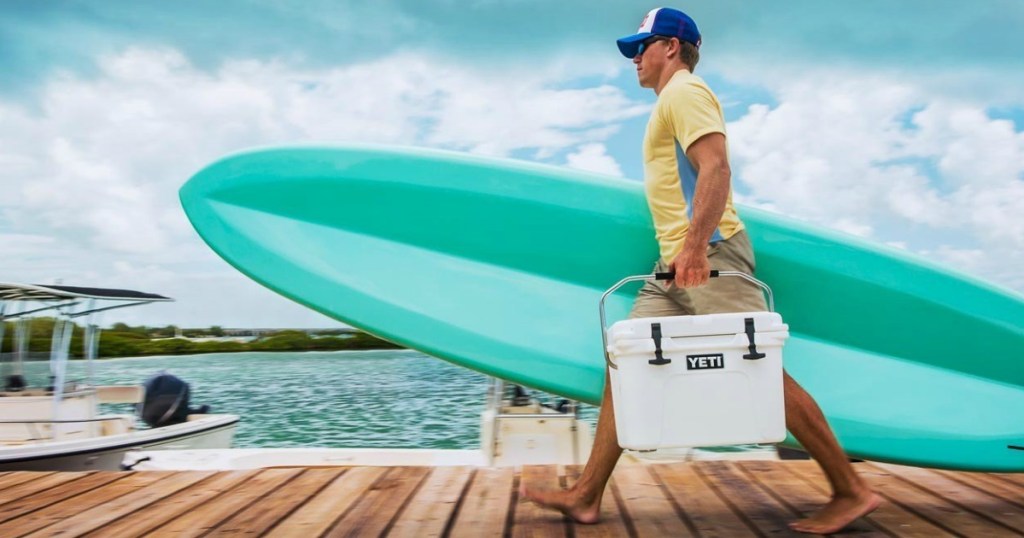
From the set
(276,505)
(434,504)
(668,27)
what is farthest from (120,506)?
(668,27)

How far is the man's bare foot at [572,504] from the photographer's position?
2.29m

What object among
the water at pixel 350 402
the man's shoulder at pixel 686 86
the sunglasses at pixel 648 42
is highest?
the sunglasses at pixel 648 42

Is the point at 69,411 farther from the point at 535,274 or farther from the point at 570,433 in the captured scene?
the point at 535,274

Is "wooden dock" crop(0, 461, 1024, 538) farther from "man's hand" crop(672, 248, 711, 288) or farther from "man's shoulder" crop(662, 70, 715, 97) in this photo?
"man's shoulder" crop(662, 70, 715, 97)

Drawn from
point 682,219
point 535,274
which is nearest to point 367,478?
point 535,274

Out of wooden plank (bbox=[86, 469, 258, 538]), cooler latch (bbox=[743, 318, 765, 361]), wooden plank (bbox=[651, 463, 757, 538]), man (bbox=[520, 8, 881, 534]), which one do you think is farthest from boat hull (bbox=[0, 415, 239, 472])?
cooler latch (bbox=[743, 318, 765, 361])

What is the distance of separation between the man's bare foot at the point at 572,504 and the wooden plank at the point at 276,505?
0.68 m

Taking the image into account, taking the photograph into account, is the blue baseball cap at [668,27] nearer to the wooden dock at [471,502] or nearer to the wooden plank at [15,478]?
the wooden dock at [471,502]

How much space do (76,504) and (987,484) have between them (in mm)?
2722

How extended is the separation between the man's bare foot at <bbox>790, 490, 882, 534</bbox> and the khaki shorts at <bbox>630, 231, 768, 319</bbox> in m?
0.50

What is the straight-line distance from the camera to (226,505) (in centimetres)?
259

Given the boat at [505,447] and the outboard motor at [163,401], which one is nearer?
the boat at [505,447]

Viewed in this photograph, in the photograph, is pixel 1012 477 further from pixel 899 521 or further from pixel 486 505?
pixel 486 505

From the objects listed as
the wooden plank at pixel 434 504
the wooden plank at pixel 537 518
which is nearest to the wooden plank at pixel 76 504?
the wooden plank at pixel 434 504
